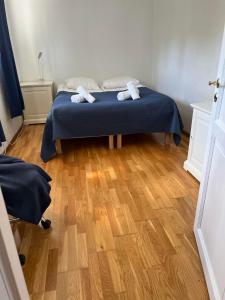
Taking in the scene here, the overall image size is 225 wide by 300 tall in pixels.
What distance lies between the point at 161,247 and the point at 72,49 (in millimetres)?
3759

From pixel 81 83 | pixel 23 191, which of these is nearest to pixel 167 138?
pixel 81 83

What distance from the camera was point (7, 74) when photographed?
320cm

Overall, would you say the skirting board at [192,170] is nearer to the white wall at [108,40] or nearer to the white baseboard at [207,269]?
the white baseboard at [207,269]

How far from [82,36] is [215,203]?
152 inches

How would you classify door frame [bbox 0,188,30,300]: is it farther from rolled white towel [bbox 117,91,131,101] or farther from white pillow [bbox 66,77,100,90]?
white pillow [bbox 66,77,100,90]

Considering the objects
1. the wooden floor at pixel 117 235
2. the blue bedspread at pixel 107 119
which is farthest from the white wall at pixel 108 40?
the wooden floor at pixel 117 235

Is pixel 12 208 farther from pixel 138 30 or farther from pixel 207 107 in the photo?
pixel 138 30

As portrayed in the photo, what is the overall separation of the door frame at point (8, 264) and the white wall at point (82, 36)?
387 centimetres

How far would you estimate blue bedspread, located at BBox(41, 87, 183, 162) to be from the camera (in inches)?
107

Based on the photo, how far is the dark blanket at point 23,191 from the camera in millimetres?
1314

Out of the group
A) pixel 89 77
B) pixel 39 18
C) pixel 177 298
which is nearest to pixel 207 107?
pixel 177 298

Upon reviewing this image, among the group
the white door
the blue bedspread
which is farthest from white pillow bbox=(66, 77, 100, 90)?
the white door

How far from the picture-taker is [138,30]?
424 cm

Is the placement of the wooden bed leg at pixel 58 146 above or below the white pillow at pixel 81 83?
below
